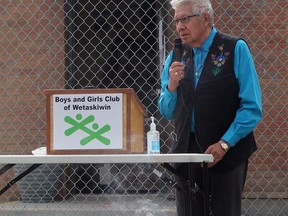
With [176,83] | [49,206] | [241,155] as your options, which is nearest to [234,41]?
[176,83]

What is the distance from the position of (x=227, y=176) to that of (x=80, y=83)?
402cm

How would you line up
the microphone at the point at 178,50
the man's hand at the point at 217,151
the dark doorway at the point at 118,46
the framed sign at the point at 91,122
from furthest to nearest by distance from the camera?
1. the dark doorway at the point at 118,46
2. the microphone at the point at 178,50
3. the man's hand at the point at 217,151
4. the framed sign at the point at 91,122

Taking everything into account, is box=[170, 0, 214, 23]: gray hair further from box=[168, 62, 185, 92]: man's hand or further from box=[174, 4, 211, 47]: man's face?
box=[168, 62, 185, 92]: man's hand

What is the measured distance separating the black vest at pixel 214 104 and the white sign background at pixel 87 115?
→ 0.44 meters

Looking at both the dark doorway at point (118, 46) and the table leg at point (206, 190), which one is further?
the dark doorway at point (118, 46)

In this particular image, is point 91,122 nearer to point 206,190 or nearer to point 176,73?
point 176,73

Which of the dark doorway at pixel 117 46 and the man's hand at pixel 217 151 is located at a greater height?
the dark doorway at pixel 117 46

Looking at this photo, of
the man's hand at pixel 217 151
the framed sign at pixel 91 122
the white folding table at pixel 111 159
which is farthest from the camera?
the man's hand at pixel 217 151

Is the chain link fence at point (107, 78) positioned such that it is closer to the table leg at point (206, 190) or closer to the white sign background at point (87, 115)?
the table leg at point (206, 190)

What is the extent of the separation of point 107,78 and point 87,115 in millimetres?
3909

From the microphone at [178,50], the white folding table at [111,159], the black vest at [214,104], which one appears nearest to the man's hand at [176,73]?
the black vest at [214,104]

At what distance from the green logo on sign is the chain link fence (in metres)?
2.84

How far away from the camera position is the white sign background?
2818 mm

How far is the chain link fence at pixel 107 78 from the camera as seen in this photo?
5.96 meters
